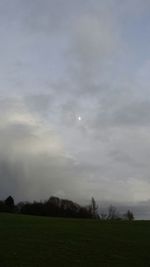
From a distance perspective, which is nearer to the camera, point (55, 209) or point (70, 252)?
point (70, 252)

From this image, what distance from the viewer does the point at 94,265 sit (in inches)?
1036

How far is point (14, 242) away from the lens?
118ft

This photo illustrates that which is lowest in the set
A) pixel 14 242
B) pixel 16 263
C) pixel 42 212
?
pixel 16 263

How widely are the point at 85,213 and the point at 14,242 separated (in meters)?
119

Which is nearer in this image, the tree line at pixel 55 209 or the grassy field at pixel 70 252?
the grassy field at pixel 70 252

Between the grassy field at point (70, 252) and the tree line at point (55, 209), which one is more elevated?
the tree line at point (55, 209)

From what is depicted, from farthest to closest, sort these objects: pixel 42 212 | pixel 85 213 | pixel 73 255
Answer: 1. pixel 85 213
2. pixel 42 212
3. pixel 73 255

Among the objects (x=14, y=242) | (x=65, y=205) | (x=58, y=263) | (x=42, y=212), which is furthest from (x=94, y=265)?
(x=65, y=205)

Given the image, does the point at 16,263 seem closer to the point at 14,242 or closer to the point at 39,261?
the point at 39,261

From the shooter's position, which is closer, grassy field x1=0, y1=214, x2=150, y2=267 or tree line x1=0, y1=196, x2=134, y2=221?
grassy field x1=0, y1=214, x2=150, y2=267

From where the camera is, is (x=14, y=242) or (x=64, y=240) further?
(x=64, y=240)

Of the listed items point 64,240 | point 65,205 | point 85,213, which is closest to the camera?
point 64,240

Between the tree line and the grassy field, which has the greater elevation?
the tree line

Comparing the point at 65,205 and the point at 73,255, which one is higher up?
the point at 65,205
